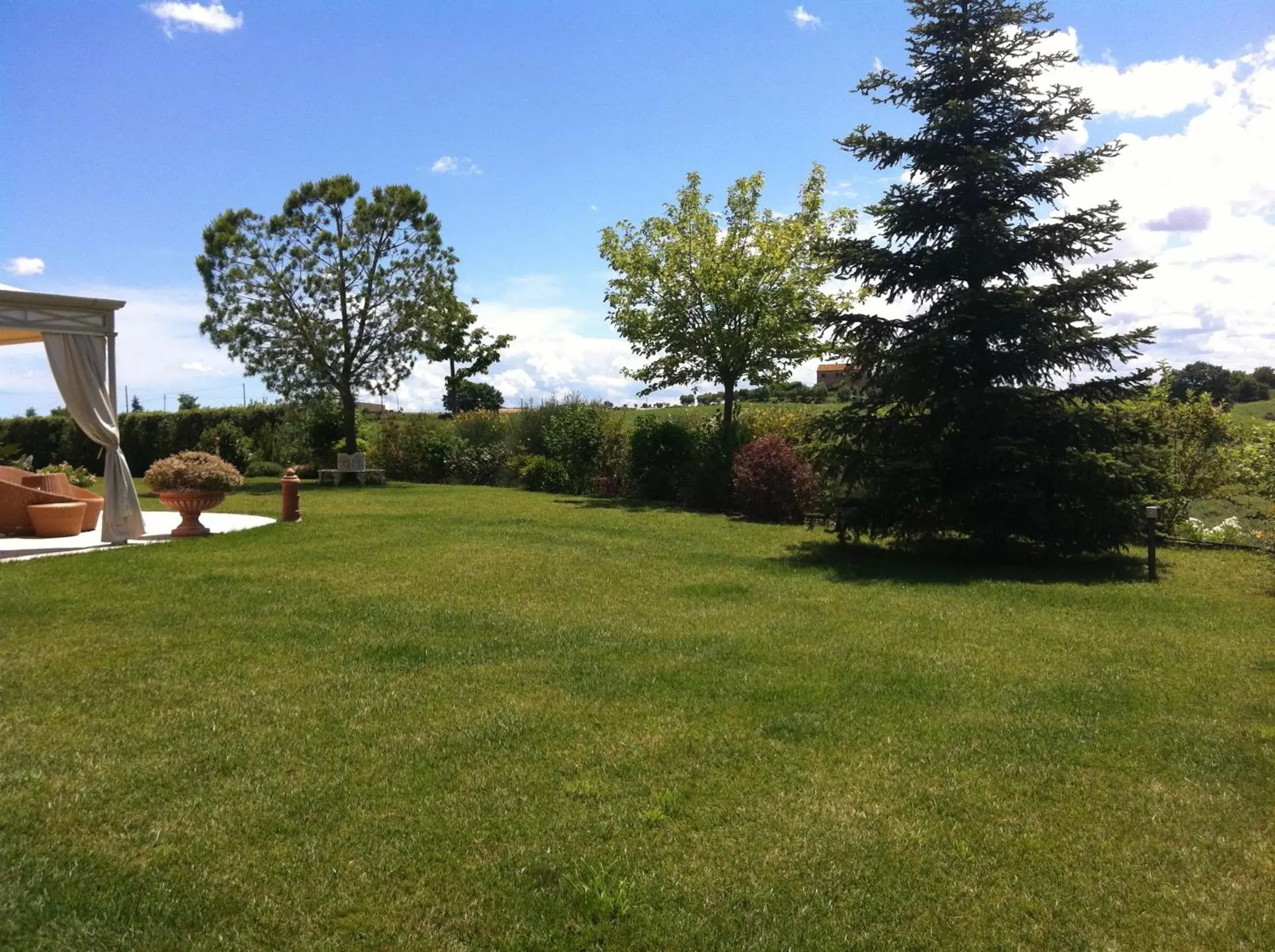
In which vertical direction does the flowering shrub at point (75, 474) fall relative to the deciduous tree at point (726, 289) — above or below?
below

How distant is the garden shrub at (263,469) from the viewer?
87.2ft

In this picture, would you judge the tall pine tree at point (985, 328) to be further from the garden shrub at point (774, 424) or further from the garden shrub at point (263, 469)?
the garden shrub at point (263, 469)

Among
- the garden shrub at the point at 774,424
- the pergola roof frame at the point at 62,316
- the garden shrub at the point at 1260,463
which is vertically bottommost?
the garden shrub at the point at 1260,463

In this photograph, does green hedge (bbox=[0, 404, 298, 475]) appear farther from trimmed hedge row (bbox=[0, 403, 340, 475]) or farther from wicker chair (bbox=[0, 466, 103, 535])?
wicker chair (bbox=[0, 466, 103, 535])

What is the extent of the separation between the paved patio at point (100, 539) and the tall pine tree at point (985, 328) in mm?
8967

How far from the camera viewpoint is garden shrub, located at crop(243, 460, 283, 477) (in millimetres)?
26594

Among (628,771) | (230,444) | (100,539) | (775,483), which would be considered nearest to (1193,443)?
(775,483)

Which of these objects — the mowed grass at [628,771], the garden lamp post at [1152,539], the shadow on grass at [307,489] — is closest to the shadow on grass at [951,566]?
the garden lamp post at [1152,539]

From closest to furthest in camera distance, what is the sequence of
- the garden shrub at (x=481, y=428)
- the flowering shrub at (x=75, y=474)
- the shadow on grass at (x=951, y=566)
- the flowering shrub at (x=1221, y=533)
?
the shadow on grass at (x=951, y=566), the flowering shrub at (x=1221, y=533), the flowering shrub at (x=75, y=474), the garden shrub at (x=481, y=428)

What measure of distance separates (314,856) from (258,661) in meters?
2.93

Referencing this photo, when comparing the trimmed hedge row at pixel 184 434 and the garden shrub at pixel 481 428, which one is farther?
the trimmed hedge row at pixel 184 434

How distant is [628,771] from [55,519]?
1111 centimetres

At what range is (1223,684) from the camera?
5.76 metres

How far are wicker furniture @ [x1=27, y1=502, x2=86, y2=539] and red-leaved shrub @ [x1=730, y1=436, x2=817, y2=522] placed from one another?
10.2m
